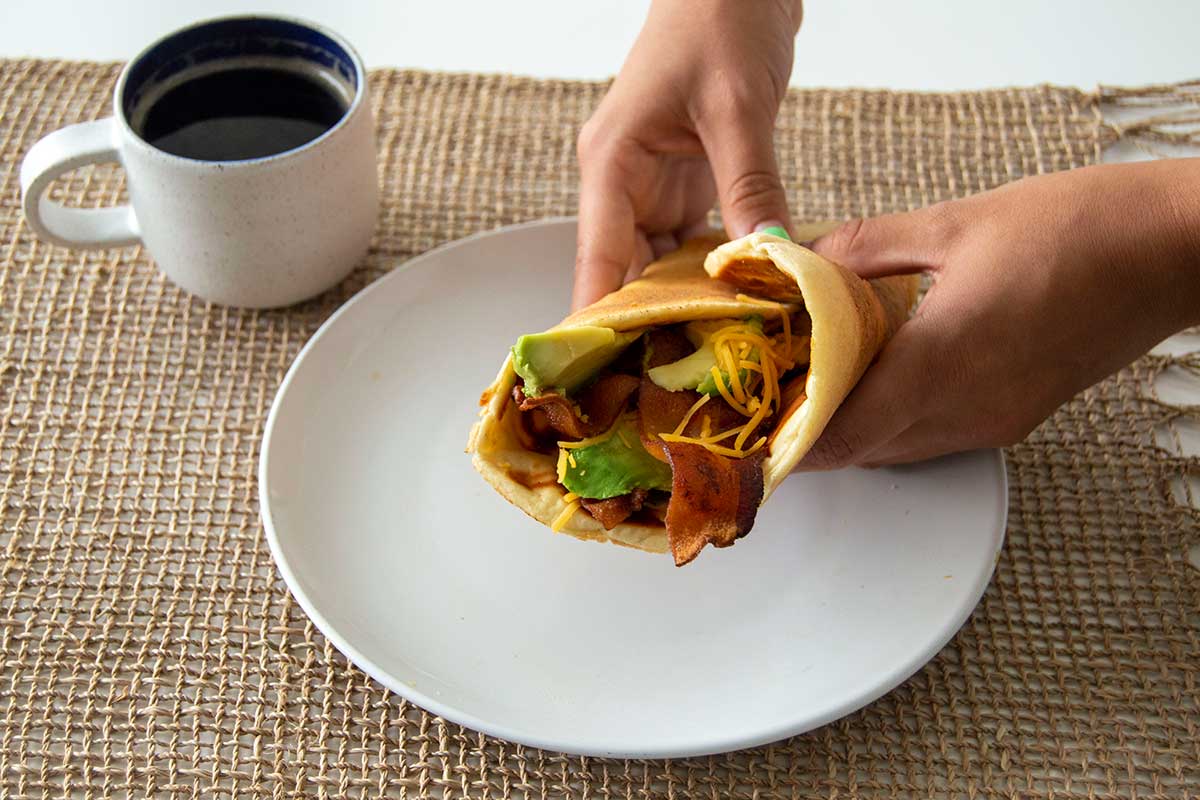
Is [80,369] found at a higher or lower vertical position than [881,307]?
lower

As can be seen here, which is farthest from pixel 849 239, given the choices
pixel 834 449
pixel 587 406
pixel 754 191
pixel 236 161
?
pixel 236 161

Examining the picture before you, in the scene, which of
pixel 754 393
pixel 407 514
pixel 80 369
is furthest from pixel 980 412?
pixel 80 369

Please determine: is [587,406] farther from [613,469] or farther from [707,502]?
[707,502]

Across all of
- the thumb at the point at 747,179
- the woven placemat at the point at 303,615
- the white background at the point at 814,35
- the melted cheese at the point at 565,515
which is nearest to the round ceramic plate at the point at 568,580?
the woven placemat at the point at 303,615

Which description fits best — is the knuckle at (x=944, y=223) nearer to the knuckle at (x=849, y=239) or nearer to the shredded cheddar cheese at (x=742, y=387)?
the knuckle at (x=849, y=239)

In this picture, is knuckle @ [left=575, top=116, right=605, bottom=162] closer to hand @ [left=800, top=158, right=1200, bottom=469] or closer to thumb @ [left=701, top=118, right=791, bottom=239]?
thumb @ [left=701, top=118, right=791, bottom=239]

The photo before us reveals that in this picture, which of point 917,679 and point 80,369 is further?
point 80,369

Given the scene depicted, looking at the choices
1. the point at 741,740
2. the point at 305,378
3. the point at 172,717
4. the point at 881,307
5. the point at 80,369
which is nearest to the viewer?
the point at 741,740

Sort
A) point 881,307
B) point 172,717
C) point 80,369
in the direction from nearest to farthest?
point 172,717, point 881,307, point 80,369

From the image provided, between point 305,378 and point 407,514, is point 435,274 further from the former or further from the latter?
point 407,514
